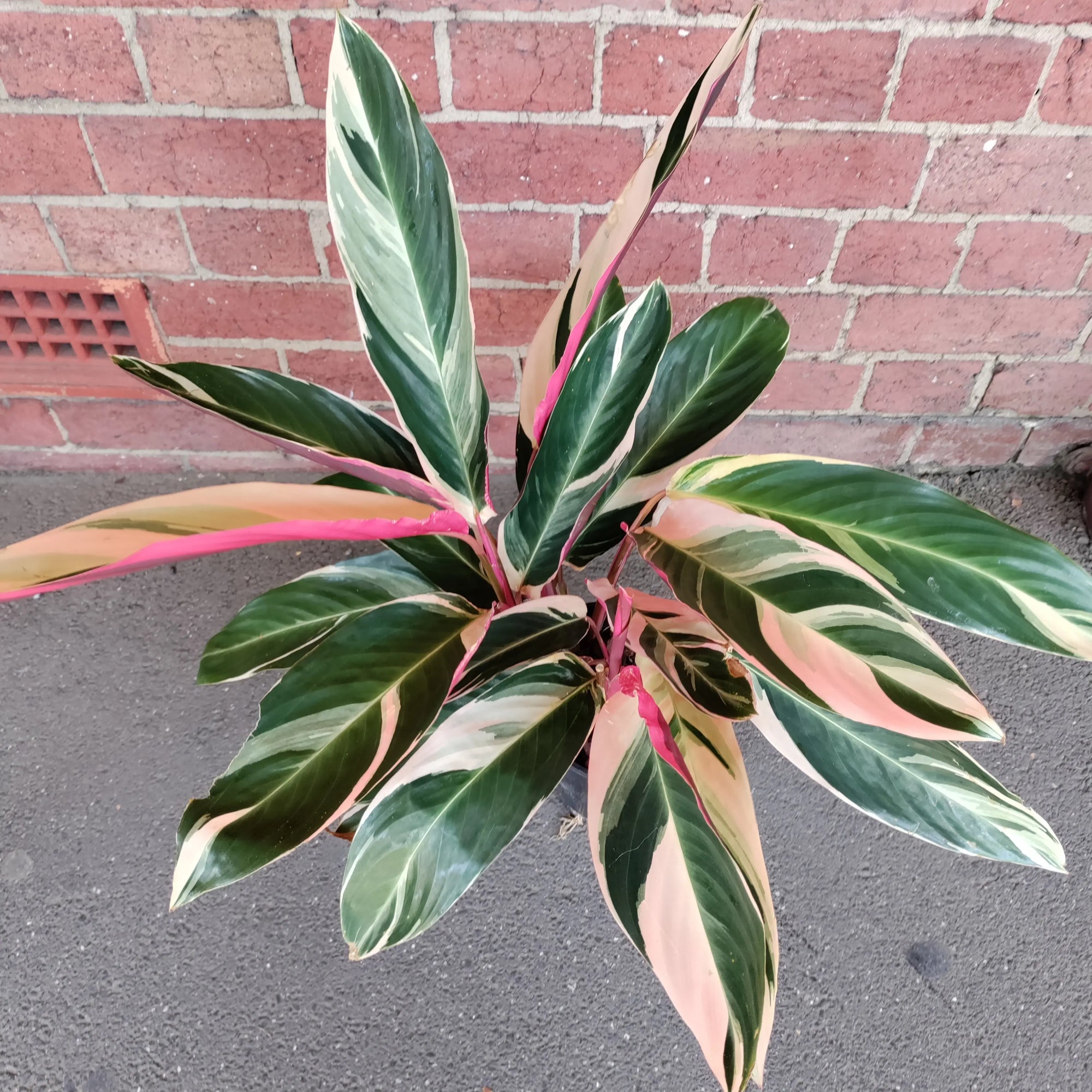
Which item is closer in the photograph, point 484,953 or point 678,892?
point 678,892

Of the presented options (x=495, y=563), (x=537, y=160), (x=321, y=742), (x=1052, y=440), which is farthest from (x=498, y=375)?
(x=1052, y=440)

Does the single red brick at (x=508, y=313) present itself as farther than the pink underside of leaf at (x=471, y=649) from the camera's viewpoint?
Yes

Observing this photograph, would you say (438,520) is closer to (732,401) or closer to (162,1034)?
(732,401)

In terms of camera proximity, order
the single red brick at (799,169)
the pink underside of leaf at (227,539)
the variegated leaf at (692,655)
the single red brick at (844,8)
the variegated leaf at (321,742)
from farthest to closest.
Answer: the single red brick at (799,169) → the single red brick at (844,8) → the variegated leaf at (692,655) → the variegated leaf at (321,742) → the pink underside of leaf at (227,539)

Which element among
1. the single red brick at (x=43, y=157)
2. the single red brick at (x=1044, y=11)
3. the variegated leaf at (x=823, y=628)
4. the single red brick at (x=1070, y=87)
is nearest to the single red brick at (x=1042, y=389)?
the single red brick at (x=1070, y=87)

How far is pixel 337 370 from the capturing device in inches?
46.3

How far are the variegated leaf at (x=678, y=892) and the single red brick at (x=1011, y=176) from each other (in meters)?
0.73

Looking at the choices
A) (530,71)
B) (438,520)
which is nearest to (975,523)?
(438,520)

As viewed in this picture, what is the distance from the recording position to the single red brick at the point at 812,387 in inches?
46.7

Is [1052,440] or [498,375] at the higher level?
[498,375]

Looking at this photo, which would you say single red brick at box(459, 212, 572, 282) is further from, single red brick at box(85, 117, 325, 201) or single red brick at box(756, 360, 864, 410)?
single red brick at box(756, 360, 864, 410)

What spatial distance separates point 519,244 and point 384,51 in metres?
0.26

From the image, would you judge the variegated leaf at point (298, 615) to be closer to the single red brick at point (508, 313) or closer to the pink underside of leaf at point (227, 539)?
the pink underside of leaf at point (227, 539)

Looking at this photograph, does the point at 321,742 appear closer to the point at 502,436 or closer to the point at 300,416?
the point at 300,416
